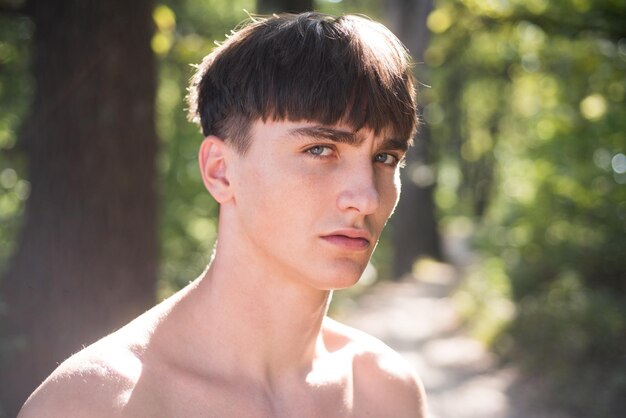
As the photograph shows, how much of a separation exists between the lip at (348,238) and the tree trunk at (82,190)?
3.63 m

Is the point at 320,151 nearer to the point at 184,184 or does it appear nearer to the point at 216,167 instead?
the point at 216,167

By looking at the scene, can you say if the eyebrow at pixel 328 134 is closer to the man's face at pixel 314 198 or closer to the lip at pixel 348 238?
the man's face at pixel 314 198

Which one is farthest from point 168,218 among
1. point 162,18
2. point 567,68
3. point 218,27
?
point 567,68

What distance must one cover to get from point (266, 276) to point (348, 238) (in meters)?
0.26

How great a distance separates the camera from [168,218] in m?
10.5

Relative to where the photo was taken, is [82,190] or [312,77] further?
[82,190]

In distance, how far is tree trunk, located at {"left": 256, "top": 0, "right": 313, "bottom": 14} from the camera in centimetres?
754

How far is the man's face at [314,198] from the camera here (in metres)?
2.25

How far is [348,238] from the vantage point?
2.28m

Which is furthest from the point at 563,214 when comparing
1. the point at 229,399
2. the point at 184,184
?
the point at 229,399

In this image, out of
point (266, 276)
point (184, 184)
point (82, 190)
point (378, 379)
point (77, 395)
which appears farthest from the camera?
point (184, 184)

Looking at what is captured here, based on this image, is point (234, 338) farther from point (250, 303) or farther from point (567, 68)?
point (567, 68)

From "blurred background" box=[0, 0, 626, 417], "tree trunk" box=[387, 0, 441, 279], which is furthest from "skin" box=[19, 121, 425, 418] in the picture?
"tree trunk" box=[387, 0, 441, 279]

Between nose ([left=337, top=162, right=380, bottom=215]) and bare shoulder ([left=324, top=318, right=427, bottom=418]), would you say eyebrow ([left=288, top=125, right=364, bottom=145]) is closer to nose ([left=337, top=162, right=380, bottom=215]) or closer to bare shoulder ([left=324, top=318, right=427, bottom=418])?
nose ([left=337, top=162, right=380, bottom=215])
